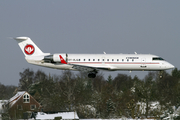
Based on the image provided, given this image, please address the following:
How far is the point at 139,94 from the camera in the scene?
80688 millimetres

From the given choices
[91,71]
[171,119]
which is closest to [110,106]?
[91,71]

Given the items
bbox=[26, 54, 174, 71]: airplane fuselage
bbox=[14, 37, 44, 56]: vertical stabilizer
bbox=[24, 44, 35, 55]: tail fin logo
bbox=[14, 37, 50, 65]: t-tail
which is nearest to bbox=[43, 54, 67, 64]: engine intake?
bbox=[26, 54, 174, 71]: airplane fuselage

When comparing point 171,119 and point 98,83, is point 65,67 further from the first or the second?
point 98,83

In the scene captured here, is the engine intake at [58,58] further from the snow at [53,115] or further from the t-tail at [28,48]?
the snow at [53,115]

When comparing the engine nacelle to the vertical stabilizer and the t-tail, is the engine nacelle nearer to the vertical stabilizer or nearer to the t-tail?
the t-tail

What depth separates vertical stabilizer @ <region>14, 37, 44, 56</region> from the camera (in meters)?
59.5

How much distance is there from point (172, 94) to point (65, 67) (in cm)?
4768

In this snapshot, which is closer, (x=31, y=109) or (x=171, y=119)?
(x=171, y=119)

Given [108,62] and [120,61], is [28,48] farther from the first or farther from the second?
[120,61]

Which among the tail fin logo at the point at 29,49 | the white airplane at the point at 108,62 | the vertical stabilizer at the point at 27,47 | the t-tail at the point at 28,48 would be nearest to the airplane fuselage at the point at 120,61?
the white airplane at the point at 108,62

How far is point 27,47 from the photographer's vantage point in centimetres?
5972

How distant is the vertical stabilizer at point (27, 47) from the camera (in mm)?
59500

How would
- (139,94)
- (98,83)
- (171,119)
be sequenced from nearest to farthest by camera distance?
1. (171,119)
2. (139,94)
3. (98,83)

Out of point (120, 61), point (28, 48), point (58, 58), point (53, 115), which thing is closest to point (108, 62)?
point (120, 61)
